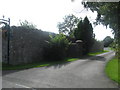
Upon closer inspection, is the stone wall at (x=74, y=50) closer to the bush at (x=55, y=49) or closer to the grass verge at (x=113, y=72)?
the bush at (x=55, y=49)

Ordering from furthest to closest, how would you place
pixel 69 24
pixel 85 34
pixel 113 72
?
pixel 69 24 < pixel 85 34 < pixel 113 72

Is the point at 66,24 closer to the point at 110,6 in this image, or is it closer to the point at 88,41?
the point at 88,41

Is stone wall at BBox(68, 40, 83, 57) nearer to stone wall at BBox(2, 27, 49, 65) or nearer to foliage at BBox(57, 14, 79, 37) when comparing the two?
stone wall at BBox(2, 27, 49, 65)

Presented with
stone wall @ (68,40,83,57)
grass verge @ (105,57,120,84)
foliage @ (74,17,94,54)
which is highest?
foliage @ (74,17,94,54)

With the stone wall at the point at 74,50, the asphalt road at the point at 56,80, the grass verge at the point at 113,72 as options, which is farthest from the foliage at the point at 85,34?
the asphalt road at the point at 56,80

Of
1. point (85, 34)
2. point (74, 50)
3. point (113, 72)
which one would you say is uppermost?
point (85, 34)

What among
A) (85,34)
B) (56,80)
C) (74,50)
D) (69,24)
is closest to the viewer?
(56,80)

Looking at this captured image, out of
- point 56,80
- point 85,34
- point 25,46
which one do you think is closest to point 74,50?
point 85,34

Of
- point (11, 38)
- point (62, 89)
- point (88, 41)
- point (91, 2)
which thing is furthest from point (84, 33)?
point (62, 89)

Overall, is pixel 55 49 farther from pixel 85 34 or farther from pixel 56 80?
pixel 85 34

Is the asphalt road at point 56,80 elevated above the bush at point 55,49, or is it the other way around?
the bush at point 55,49

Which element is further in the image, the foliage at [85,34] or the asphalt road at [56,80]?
the foliage at [85,34]

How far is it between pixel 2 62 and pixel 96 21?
10473 mm

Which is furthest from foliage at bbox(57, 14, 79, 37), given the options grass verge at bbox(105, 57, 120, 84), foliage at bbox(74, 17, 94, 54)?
Result: grass verge at bbox(105, 57, 120, 84)
